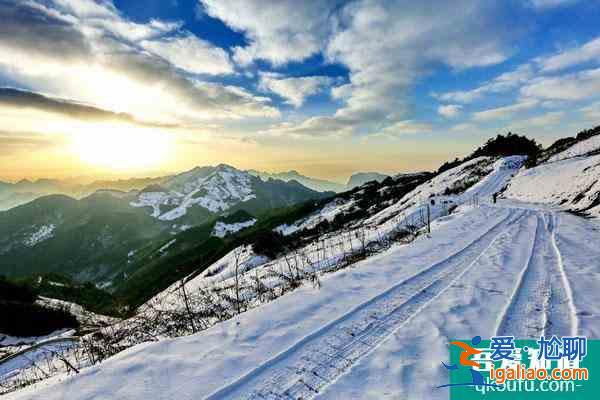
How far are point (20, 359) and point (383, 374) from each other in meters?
17.3

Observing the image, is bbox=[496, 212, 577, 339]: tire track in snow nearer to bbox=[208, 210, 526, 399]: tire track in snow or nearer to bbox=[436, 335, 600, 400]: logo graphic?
bbox=[436, 335, 600, 400]: logo graphic

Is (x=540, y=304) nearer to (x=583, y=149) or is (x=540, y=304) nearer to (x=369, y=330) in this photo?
(x=369, y=330)

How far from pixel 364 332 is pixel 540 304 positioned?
3680 mm

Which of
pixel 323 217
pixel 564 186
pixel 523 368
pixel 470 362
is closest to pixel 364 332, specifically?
pixel 470 362

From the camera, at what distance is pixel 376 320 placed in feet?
18.0

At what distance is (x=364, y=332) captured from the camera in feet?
16.8

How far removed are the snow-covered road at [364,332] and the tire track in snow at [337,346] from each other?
0.02 meters

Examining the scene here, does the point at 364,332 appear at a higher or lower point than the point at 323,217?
higher

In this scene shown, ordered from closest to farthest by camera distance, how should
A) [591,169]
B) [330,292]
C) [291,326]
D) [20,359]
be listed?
1. [291,326]
2. [330,292]
3. [20,359]
4. [591,169]

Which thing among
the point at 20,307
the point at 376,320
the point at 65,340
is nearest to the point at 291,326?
the point at 376,320

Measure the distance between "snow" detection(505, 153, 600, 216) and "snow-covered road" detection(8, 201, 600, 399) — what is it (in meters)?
12.7

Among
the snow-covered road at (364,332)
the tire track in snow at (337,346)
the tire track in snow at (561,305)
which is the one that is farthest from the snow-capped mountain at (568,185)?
the tire track in snow at (337,346)

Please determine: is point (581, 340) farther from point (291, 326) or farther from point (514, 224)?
point (514, 224)

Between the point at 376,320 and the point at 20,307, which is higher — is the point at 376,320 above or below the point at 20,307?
above
